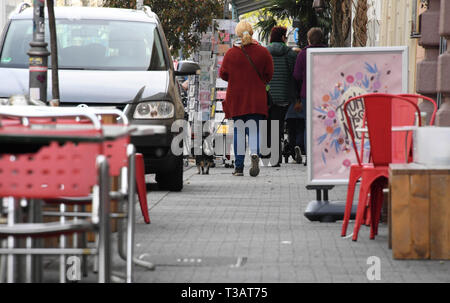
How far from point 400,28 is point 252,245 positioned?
12787 millimetres

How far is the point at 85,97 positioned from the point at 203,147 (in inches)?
204

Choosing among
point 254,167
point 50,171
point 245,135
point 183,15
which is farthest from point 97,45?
point 183,15

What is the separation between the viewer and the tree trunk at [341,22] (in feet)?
62.2

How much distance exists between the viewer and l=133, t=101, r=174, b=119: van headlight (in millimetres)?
11609

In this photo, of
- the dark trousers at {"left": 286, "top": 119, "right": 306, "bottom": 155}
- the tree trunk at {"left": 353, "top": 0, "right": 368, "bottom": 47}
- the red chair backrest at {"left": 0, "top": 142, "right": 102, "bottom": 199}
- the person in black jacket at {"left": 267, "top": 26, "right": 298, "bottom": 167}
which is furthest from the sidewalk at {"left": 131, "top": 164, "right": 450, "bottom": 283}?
the tree trunk at {"left": 353, "top": 0, "right": 368, "bottom": 47}

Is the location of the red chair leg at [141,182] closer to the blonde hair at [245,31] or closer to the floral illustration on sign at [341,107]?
the floral illustration on sign at [341,107]

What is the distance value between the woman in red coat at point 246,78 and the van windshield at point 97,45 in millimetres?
2426

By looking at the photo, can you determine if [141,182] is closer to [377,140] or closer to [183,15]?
[377,140]

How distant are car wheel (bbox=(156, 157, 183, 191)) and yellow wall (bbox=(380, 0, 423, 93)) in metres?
4.36

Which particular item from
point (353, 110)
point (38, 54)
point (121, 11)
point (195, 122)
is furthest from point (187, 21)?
point (353, 110)

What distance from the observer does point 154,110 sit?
461 inches

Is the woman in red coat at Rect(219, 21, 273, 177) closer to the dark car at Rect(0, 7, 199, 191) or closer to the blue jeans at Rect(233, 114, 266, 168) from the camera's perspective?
the blue jeans at Rect(233, 114, 266, 168)

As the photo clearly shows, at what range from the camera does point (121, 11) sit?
43.3 feet

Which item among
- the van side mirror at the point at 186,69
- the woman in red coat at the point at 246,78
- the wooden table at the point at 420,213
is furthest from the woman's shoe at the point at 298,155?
the wooden table at the point at 420,213
